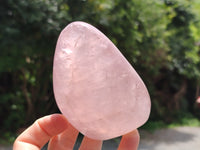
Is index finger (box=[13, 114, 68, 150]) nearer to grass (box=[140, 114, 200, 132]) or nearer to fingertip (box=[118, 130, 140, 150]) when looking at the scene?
fingertip (box=[118, 130, 140, 150])

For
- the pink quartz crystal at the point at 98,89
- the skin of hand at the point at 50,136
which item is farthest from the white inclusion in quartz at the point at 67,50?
the skin of hand at the point at 50,136

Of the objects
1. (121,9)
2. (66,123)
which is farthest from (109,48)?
(121,9)

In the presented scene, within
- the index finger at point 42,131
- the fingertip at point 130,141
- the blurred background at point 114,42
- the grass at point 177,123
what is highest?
the index finger at point 42,131

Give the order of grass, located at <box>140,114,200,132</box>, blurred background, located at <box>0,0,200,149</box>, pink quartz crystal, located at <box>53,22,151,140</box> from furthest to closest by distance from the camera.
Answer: grass, located at <box>140,114,200,132</box>, blurred background, located at <box>0,0,200,149</box>, pink quartz crystal, located at <box>53,22,151,140</box>

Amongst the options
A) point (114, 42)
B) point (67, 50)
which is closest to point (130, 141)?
point (67, 50)

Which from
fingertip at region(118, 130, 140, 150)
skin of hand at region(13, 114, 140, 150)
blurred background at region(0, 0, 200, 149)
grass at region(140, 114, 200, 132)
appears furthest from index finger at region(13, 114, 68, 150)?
grass at region(140, 114, 200, 132)

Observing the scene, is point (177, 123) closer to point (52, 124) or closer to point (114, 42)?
point (114, 42)

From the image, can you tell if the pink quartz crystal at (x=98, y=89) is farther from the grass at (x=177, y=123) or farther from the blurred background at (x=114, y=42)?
the grass at (x=177, y=123)
